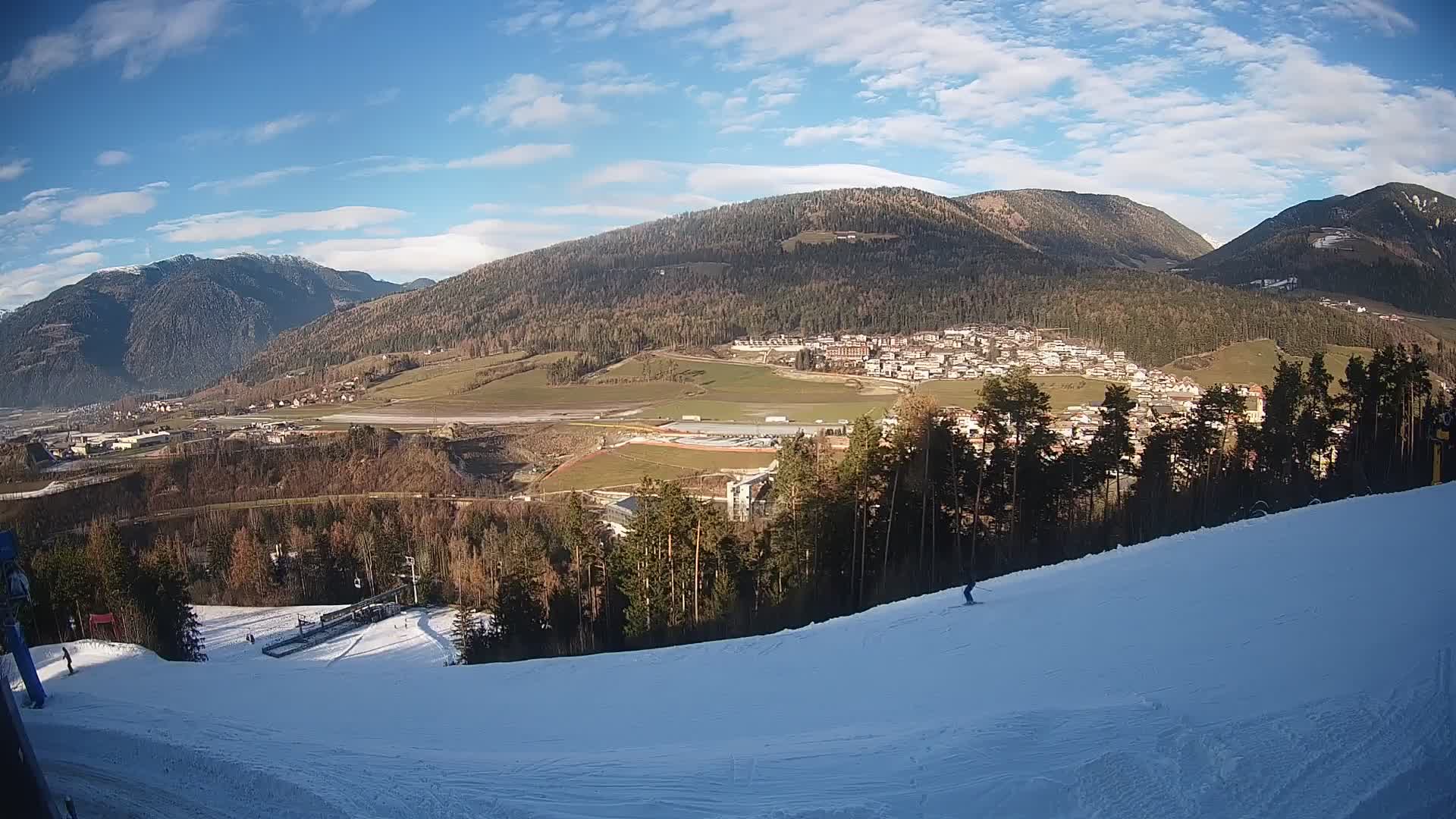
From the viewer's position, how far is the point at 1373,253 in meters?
78.6

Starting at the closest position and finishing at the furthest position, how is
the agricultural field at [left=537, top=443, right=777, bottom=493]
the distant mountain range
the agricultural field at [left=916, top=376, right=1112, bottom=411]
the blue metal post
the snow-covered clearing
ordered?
the blue metal post → the agricultural field at [left=537, top=443, right=777, bottom=493] → the agricultural field at [left=916, top=376, right=1112, bottom=411] → the distant mountain range → the snow-covered clearing

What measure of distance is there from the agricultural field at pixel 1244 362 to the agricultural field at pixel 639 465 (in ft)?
84.9

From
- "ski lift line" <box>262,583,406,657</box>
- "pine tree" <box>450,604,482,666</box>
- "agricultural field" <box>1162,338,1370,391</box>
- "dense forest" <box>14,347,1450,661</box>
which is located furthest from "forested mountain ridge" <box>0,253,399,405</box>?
"agricultural field" <box>1162,338,1370,391</box>

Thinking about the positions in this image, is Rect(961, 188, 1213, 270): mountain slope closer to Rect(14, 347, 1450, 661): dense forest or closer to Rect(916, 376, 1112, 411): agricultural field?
Rect(916, 376, 1112, 411): agricultural field

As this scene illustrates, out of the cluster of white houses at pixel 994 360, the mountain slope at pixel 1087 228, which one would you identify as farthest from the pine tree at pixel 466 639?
the mountain slope at pixel 1087 228

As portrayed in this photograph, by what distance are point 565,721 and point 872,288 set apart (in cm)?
8934

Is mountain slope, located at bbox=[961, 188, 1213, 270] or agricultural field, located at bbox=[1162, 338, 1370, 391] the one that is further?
mountain slope, located at bbox=[961, 188, 1213, 270]

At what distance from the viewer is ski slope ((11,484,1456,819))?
487cm

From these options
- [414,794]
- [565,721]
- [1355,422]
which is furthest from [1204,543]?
[1355,422]

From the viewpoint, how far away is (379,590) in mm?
29188

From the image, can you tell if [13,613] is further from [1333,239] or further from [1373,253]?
[1333,239]

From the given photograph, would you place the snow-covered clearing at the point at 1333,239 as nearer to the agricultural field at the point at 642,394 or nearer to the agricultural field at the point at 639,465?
the agricultural field at the point at 642,394

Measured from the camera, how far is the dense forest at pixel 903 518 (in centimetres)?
1731

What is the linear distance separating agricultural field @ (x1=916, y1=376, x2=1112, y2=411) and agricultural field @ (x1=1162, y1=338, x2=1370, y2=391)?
19.0 ft
